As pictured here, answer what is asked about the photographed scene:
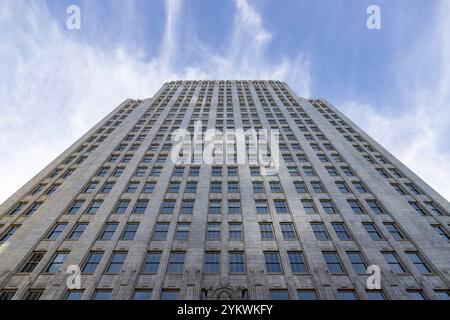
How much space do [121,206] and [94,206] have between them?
125 inches

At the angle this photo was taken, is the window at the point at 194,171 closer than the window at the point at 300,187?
No

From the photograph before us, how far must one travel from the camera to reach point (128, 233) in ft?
84.8

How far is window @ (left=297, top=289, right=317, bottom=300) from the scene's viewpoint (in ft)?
65.7

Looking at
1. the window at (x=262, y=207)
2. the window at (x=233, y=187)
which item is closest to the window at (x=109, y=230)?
the window at (x=233, y=187)

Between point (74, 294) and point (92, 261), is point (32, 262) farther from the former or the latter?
point (74, 294)

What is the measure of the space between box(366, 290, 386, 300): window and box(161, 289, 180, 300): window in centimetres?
1558

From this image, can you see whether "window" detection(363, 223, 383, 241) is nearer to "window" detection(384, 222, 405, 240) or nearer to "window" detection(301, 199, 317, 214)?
"window" detection(384, 222, 405, 240)

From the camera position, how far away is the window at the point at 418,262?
22.3m

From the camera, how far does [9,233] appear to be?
2616 cm

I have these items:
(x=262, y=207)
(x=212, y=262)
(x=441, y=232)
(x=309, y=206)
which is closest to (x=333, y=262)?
(x=309, y=206)

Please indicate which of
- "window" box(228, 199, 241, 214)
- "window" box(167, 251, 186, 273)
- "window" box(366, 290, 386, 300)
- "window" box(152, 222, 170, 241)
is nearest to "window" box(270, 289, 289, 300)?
"window" box(366, 290, 386, 300)

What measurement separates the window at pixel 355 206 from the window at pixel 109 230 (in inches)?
1060

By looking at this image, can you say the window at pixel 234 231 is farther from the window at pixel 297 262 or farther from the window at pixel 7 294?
the window at pixel 7 294

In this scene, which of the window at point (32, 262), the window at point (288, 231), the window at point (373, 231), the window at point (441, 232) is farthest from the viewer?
the window at point (441, 232)
